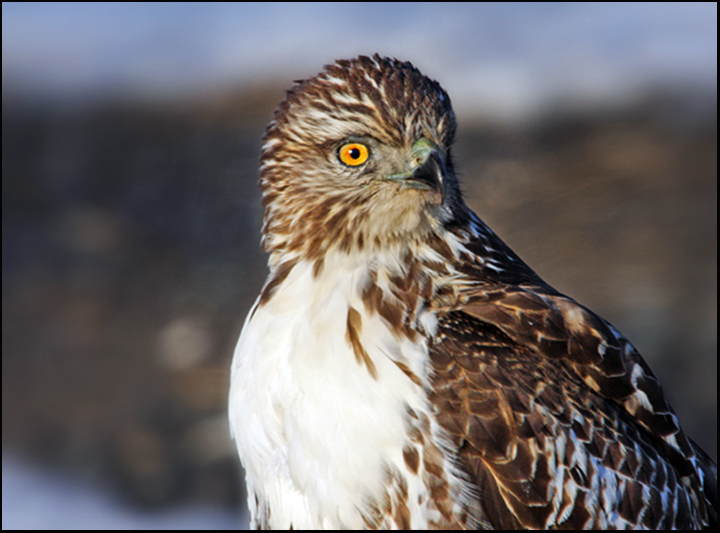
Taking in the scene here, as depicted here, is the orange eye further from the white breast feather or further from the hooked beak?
the white breast feather

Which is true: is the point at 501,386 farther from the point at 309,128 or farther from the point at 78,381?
the point at 78,381

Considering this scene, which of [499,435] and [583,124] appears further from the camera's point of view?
[583,124]

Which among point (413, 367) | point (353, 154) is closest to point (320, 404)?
point (413, 367)

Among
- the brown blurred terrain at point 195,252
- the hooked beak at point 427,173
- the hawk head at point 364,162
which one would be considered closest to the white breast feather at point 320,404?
the hawk head at point 364,162

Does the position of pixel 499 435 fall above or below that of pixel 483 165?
below

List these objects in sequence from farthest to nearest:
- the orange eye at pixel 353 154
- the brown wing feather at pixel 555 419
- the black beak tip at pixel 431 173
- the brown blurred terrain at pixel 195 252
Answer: the brown blurred terrain at pixel 195 252
the orange eye at pixel 353 154
the black beak tip at pixel 431 173
the brown wing feather at pixel 555 419

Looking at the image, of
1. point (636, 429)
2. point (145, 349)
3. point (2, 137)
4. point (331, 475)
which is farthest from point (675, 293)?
point (2, 137)

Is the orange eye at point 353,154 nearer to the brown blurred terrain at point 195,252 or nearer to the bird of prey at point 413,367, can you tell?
the bird of prey at point 413,367
